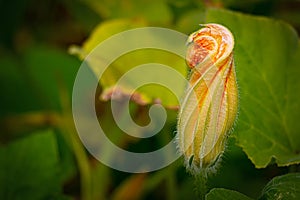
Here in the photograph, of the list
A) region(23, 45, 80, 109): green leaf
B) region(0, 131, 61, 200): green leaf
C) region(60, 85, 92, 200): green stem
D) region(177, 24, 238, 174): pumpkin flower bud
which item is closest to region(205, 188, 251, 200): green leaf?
region(177, 24, 238, 174): pumpkin flower bud

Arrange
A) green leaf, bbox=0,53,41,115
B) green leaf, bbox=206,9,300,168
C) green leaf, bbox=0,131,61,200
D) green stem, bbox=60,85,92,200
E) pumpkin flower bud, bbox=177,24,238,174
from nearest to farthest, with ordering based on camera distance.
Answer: pumpkin flower bud, bbox=177,24,238,174 → green leaf, bbox=206,9,300,168 → green leaf, bbox=0,131,61,200 → green stem, bbox=60,85,92,200 → green leaf, bbox=0,53,41,115

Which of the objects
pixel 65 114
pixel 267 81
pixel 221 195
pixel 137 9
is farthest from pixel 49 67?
pixel 221 195

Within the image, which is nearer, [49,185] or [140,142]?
[49,185]

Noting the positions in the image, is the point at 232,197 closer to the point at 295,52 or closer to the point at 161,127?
the point at 295,52

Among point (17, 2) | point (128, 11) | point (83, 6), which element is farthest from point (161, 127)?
point (17, 2)

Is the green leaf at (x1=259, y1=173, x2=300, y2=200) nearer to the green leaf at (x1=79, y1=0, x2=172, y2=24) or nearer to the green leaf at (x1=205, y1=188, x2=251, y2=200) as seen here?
the green leaf at (x1=205, y1=188, x2=251, y2=200)
